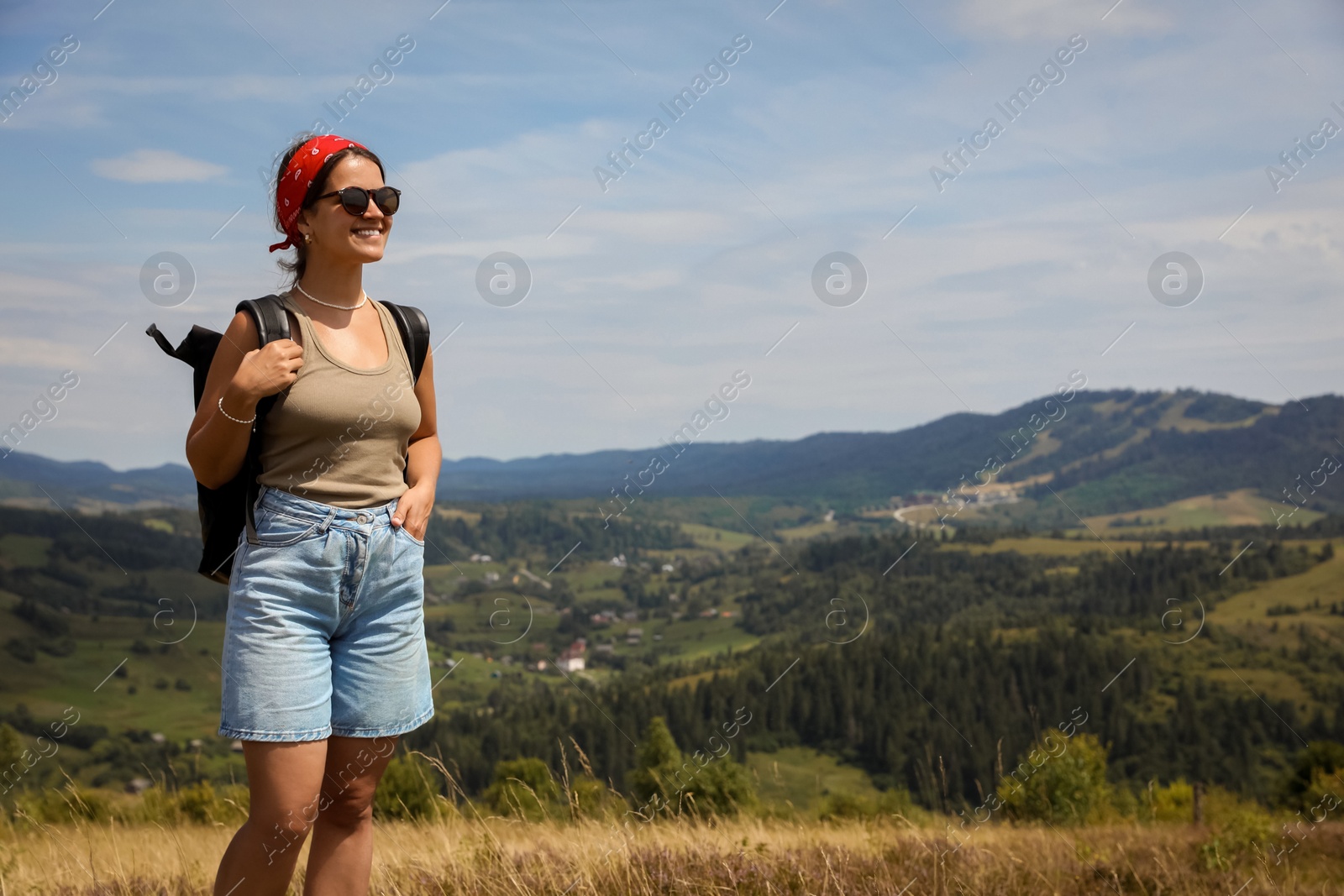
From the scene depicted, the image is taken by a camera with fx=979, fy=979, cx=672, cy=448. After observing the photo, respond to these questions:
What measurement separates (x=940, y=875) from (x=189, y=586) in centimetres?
17287

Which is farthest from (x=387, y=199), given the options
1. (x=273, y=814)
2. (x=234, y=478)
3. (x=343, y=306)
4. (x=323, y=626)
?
(x=273, y=814)

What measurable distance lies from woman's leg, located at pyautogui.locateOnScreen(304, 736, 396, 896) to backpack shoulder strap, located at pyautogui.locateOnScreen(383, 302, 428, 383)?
1163 millimetres

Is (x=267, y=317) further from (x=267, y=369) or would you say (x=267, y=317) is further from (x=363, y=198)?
(x=363, y=198)

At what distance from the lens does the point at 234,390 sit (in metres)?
2.56

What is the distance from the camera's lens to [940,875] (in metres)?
3.98

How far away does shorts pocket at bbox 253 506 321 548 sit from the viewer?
269cm

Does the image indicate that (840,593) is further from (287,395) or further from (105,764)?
(287,395)

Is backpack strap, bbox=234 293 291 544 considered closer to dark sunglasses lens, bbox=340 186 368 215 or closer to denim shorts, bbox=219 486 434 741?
denim shorts, bbox=219 486 434 741

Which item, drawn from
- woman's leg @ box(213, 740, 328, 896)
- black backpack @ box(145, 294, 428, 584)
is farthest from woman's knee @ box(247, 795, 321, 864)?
black backpack @ box(145, 294, 428, 584)

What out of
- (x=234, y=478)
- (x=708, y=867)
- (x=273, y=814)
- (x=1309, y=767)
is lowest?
(x=1309, y=767)

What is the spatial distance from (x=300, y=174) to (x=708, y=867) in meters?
2.99

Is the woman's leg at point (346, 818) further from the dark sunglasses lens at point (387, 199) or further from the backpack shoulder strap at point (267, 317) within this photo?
the dark sunglasses lens at point (387, 199)

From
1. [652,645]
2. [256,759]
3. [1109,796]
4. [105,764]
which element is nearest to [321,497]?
[256,759]

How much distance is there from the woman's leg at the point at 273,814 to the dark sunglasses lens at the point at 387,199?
61.2 inches
